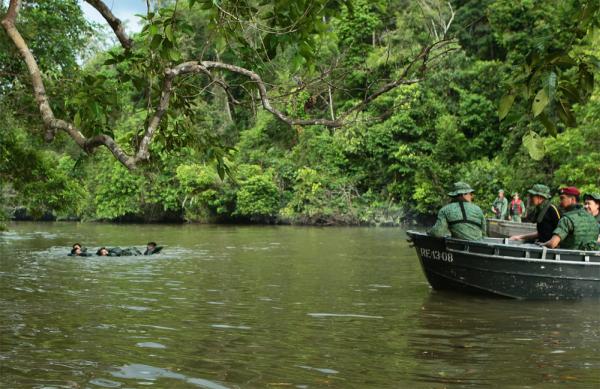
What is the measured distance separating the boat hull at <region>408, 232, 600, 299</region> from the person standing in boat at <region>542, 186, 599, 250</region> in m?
0.32

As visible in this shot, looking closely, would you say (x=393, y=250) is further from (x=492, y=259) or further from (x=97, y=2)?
(x=97, y=2)

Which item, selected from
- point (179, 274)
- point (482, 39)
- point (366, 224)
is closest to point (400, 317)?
point (179, 274)

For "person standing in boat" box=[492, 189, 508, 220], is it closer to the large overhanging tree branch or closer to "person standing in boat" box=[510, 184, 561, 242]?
"person standing in boat" box=[510, 184, 561, 242]

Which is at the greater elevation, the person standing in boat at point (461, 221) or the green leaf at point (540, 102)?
the green leaf at point (540, 102)

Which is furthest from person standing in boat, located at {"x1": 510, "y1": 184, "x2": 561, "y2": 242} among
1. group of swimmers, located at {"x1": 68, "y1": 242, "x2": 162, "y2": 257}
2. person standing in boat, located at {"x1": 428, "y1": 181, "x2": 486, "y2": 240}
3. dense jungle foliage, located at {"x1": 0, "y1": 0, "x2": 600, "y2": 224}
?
dense jungle foliage, located at {"x1": 0, "y1": 0, "x2": 600, "y2": 224}

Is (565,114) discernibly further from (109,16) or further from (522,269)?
(522,269)

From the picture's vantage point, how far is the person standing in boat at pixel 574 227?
12594 millimetres

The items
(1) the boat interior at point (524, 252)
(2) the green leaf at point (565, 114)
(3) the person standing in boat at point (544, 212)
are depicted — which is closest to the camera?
(2) the green leaf at point (565, 114)

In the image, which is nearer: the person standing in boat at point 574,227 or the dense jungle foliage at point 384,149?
the person standing in boat at point 574,227

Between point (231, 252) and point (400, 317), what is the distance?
14851mm

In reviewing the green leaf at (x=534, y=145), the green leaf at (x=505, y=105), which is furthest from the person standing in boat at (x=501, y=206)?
the green leaf at (x=534, y=145)

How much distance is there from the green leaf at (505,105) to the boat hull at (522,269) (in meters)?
10.0

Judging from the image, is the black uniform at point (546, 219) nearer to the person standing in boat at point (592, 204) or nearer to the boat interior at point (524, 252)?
the person standing in boat at point (592, 204)

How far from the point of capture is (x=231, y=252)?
2588cm
